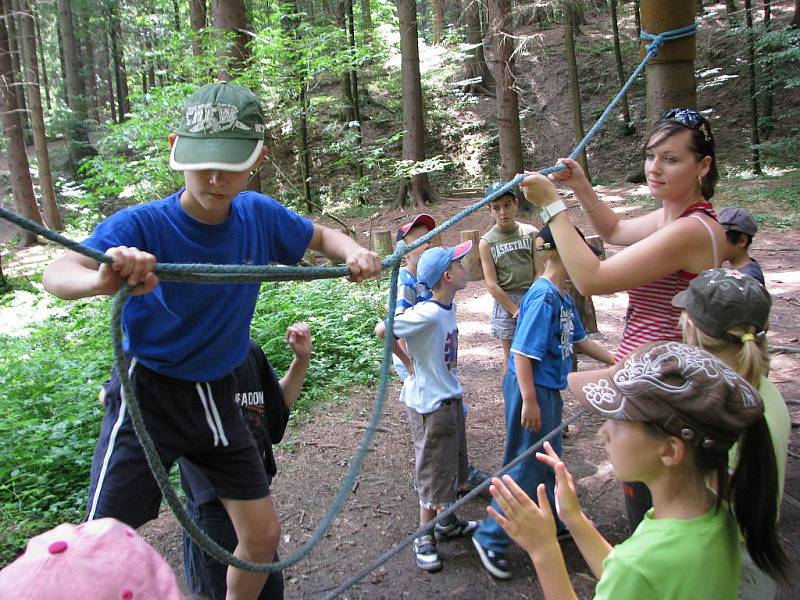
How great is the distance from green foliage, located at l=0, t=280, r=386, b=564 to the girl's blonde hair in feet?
11.8

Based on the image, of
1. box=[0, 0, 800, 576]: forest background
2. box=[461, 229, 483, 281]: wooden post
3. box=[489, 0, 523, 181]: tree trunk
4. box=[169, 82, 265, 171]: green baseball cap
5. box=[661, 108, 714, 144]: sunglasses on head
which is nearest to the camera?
box=[169, 82, 265, 171]: green baseball cap

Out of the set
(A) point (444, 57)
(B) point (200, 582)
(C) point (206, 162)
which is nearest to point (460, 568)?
(B) point (200, 582)

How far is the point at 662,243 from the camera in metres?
2.14

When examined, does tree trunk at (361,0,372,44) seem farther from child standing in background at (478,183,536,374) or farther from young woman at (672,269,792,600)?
young woman at (672,269,792,600)

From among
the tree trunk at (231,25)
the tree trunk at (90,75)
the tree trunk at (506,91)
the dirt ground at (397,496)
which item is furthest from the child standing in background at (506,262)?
the tree trunk at (90,75)

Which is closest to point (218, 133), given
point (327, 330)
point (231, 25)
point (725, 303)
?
point (725, 303)

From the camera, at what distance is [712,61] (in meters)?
19.3

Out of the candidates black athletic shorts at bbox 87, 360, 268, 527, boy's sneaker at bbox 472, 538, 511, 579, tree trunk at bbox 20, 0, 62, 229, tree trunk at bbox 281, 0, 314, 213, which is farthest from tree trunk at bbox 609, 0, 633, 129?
black athletic shorts at bbox 87, 360, 268, 527

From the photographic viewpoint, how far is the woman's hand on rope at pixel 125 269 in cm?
152

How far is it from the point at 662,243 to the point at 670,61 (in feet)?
5.96

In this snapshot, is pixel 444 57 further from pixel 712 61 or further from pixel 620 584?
pixel 620 584

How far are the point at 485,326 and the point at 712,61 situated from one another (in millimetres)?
16529

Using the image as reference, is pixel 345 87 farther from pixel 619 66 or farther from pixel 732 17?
pixel 732 17

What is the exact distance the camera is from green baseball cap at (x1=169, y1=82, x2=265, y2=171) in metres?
2.00
